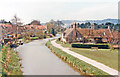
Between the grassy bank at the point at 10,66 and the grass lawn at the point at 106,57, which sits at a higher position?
the grassy bank at the point at 10,66

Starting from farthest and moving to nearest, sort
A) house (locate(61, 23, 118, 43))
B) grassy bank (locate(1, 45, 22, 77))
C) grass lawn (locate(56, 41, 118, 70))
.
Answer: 1. house (locate(61, 23, 118, 43))
2. grass lawn (locate(56, 41, 118, 70))
3. grassy bank (locate(1, 45, 22, 77))

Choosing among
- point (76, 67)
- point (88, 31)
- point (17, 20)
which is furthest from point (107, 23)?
point (76, 67)

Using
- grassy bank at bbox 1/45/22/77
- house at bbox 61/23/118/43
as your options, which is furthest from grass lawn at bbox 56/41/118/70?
house at bbox 61/23/118/43

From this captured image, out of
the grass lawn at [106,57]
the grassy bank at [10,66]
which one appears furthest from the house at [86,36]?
the grassy bank at [10,66]

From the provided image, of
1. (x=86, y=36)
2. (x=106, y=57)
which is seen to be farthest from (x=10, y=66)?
(x=86, y=36)

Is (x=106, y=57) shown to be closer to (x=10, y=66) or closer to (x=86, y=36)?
(x=10, y=66)

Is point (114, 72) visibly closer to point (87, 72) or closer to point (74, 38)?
point (87, 72)

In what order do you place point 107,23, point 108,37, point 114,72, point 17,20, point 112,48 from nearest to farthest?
point 114,72 < point 112,48 < point 108,37 < point 17,20 < point 107,23

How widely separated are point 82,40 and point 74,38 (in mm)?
2767

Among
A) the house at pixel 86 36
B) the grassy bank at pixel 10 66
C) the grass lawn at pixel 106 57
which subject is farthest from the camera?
the house at pixel 86 36

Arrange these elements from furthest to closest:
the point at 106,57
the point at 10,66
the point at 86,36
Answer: the point at 86,36 < the point at 106,57 < the point at 10,66

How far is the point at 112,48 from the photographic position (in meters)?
39.1

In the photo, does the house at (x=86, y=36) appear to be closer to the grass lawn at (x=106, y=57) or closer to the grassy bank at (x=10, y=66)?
the grass lawn at (x=106, y=57)

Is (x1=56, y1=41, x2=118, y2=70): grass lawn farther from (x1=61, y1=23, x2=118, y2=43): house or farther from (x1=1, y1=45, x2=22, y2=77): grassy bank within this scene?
(x1=61, y1=23, x2=118, y2=43): house
